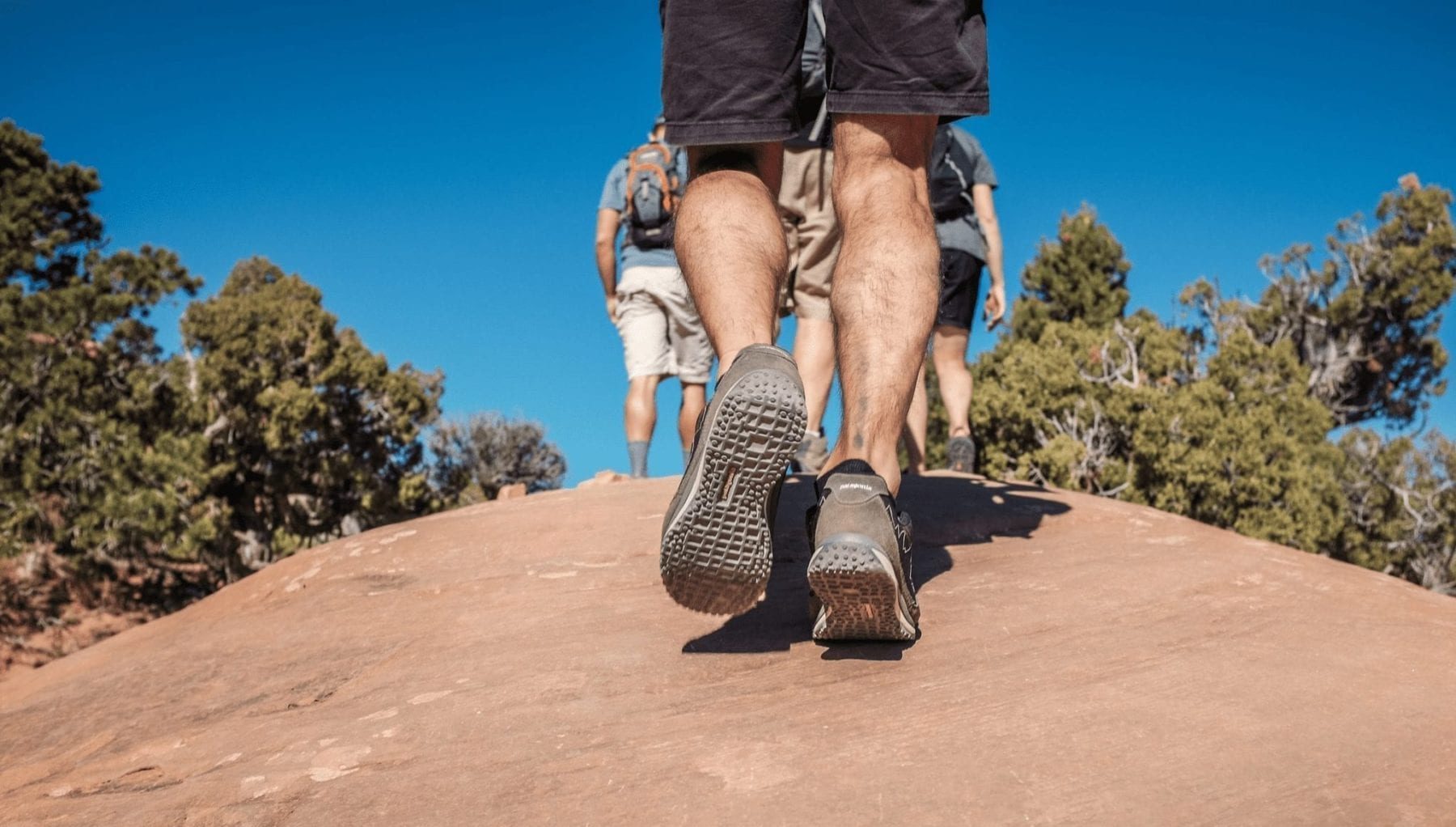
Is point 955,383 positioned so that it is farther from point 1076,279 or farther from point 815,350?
point 1076,279

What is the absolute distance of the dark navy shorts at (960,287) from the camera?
5680 mm

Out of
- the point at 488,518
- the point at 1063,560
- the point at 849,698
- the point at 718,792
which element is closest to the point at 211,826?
the point at 718,792

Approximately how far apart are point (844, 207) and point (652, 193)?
415 centimetres

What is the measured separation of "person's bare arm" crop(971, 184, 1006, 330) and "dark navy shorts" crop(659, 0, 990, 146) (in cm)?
429

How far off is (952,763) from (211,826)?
896mm

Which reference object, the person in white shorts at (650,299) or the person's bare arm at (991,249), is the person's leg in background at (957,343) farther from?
the person in white shorts at (650,299)

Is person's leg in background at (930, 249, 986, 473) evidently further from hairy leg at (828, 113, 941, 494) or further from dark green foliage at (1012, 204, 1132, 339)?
dark green foliage at (1012, 204, 1132, 339)

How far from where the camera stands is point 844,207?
74.1 inches

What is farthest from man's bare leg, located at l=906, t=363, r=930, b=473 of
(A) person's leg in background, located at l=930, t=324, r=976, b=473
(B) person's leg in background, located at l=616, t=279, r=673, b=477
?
(B) person's leg in background, located at l=616, t=279, r=673, b=477

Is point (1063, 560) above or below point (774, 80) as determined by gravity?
A: below

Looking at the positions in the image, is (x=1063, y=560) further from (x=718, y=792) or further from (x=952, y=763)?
(x=718, y=792)

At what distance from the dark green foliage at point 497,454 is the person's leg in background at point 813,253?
1683 centimetres

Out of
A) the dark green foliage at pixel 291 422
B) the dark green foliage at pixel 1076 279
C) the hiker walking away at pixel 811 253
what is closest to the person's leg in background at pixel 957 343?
the hiker walking away at pixel 811 253

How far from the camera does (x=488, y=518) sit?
11.5 ft
